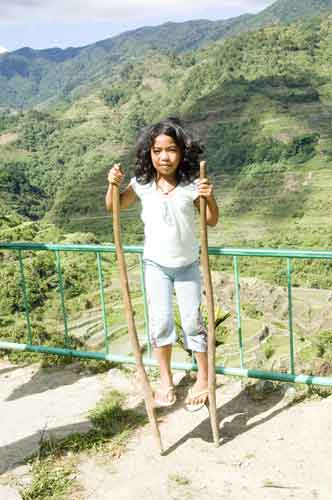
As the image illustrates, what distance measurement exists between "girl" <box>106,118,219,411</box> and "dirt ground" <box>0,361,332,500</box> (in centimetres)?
27

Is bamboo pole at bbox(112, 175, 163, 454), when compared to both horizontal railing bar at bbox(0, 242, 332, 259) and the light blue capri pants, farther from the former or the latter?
horizontal railing bar at bbox(0, 242, 332, 259)

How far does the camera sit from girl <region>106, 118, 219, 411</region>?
2598 millimetres

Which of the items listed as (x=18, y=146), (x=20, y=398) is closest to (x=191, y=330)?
(x=20, y=398)

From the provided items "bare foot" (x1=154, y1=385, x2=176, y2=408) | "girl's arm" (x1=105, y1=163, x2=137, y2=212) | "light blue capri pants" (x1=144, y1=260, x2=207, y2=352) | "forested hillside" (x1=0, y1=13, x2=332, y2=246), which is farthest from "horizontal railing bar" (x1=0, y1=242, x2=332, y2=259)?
"forested hillside" (x1=0, y1=13, x2=332, y2=246)

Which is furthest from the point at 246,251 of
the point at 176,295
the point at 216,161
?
the point at 216,161

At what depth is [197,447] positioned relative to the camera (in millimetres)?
2756

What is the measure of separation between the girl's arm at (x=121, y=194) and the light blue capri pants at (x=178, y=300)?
1.11 feet

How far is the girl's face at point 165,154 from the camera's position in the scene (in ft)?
8.49

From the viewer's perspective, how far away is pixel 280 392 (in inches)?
128

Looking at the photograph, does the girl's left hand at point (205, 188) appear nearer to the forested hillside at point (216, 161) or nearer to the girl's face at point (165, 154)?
the girl's face at point (165, 154)

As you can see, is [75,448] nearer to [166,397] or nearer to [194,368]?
[166,397]

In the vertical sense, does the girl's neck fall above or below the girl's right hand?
below

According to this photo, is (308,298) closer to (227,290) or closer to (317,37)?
(227,290)

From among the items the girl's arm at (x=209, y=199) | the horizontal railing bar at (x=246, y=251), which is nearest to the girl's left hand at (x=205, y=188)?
the girl's arm at (x=209, y=199)
